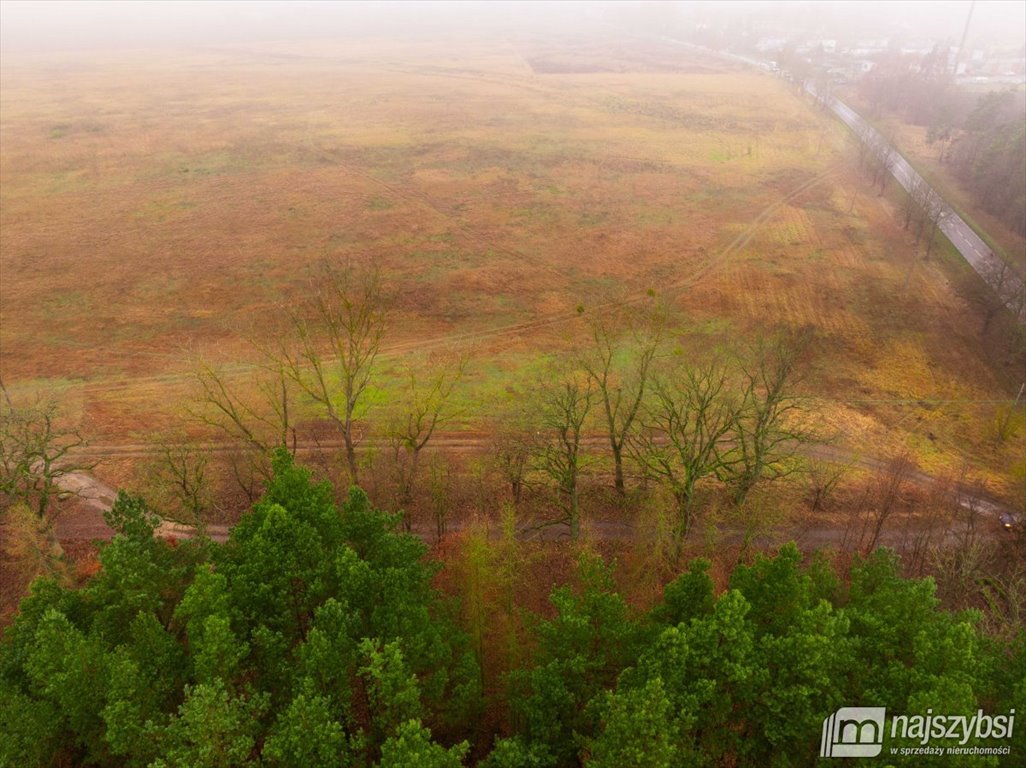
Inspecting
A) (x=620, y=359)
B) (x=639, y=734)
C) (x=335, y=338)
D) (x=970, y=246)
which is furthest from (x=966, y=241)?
(x=639, y=734)

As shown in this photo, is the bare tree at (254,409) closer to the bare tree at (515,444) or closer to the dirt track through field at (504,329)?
the dirt track through field at (504,329)

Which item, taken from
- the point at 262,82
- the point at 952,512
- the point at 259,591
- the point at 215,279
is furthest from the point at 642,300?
the point at 262,82

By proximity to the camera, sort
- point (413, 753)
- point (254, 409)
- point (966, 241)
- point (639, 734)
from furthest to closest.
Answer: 1. point (966, 241)
2. point (254, 409)
3. point (639, 734)
4. point (413, 753)

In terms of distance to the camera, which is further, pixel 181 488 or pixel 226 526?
pixel 226 526

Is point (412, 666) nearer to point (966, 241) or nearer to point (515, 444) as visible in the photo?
point (515, 444)

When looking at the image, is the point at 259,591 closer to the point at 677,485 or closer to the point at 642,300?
the point at 677,485

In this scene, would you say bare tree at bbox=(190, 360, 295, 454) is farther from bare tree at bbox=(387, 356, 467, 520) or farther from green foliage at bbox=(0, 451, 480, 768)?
green foliage at bbox=(0, 451, 480, 768)

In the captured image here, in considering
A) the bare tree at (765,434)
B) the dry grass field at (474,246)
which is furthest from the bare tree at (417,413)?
the bare tree at (765,434)

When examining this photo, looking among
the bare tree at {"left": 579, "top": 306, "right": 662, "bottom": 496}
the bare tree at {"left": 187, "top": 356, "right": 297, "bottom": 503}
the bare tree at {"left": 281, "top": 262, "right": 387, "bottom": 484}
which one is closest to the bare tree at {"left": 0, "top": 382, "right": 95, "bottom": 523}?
the bare tree at {"left": 187, "top": 356, "right": 297, "bottom": 503}
